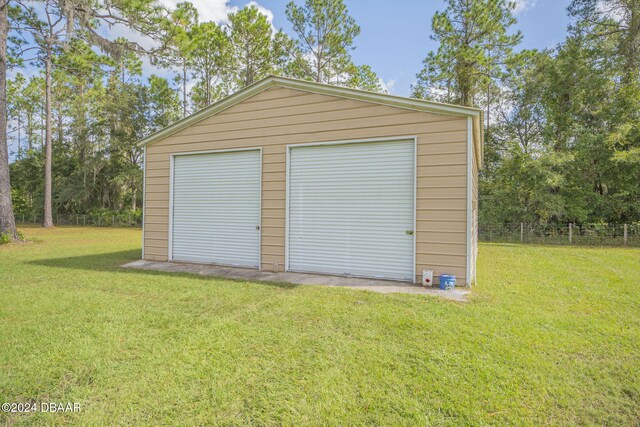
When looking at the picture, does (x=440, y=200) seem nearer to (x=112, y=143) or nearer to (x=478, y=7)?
(x=478, y=7)

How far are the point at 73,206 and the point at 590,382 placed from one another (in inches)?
1179

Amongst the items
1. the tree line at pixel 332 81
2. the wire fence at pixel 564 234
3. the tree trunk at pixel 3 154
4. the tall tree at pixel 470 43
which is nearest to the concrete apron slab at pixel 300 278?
the tree trunk at pixel 3 154

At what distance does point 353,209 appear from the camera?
18.7 feet

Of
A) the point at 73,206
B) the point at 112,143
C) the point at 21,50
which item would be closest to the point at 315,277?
the point at 21,50

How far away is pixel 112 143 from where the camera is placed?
22.0 m

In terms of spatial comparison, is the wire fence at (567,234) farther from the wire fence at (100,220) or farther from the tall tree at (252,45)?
the wire fence at (100,220)

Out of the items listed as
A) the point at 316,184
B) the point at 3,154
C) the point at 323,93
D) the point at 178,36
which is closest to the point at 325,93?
the point at 323,93

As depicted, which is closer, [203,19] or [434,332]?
[434,332]

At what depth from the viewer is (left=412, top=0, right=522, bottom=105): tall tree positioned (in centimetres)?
1537

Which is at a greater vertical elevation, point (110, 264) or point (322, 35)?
point (322, 35)

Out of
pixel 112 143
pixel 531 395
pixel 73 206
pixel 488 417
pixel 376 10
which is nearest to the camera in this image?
pixel 488 417

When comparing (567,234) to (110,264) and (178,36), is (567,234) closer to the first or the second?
(110,264)

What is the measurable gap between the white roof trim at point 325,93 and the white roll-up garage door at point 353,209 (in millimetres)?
609

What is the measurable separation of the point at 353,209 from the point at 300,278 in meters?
1.50
